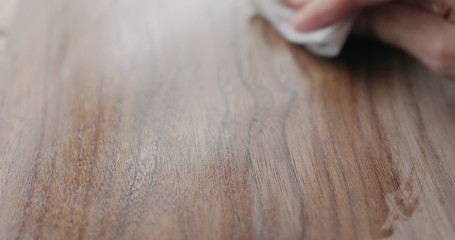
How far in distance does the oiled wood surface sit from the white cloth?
0.04 feet

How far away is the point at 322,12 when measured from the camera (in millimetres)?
470

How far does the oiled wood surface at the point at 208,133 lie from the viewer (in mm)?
352

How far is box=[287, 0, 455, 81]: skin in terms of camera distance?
432 mm

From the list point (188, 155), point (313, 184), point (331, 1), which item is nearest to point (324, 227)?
point (313, 184)

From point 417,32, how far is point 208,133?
0.26 m

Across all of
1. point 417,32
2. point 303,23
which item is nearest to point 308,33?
point 303,23

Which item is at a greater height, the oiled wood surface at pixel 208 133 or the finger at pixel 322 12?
the finger at pixel 322 12

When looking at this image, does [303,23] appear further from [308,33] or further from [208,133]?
[208,133]

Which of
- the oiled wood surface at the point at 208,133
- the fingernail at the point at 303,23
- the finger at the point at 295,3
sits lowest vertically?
the oiled wood surface at the point at 208,133

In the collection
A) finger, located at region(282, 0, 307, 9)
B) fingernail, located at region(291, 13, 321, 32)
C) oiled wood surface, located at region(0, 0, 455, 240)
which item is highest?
finger, located at region(282, 0, 307, 9)

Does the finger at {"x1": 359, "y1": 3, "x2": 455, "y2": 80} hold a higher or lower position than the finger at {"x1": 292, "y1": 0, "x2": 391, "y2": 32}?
lower

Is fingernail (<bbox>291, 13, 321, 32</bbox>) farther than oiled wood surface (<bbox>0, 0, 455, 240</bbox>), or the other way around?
fingernail (<bbox>291, 13, 321, 32</bbox>)

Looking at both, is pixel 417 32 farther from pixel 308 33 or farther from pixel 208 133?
pixel 208 133

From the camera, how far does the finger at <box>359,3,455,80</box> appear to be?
429 mm
